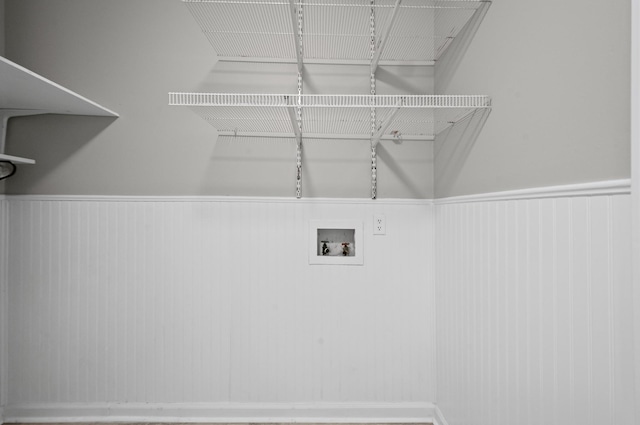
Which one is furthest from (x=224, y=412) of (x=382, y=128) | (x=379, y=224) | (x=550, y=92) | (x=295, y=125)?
(x=550, y=92)

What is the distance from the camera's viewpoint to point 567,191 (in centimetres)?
89

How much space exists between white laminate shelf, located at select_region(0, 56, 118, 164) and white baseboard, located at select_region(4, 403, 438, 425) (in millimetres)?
1305

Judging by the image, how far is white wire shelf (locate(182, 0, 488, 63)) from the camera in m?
1.60

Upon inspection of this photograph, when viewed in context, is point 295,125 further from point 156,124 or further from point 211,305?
point 211,305

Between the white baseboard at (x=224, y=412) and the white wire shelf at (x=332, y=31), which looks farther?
the white baseboard at (x=224, y=412)

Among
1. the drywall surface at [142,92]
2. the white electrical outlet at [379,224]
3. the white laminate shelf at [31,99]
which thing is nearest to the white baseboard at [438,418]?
the white electrical outlet at [379,224]

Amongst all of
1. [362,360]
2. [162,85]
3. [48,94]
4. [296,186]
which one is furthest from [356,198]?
[48,94]

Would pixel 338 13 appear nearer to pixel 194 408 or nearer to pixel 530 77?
pixel 530 77

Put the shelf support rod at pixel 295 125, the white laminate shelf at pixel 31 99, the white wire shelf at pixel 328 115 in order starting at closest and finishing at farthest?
the white laminate shelf at pixel 31 99 < the shelf support rod at pixel 295 125 < the white wire shelf at pixel 328 115

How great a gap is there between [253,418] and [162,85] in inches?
71.9

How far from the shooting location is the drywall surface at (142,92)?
1785 mm

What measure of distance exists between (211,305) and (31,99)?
4.15ft

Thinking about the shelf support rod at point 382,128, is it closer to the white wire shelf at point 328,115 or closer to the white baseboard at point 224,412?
the white wire shelf at point 328,115

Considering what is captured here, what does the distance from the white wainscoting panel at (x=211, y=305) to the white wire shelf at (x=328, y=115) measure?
39 cm
